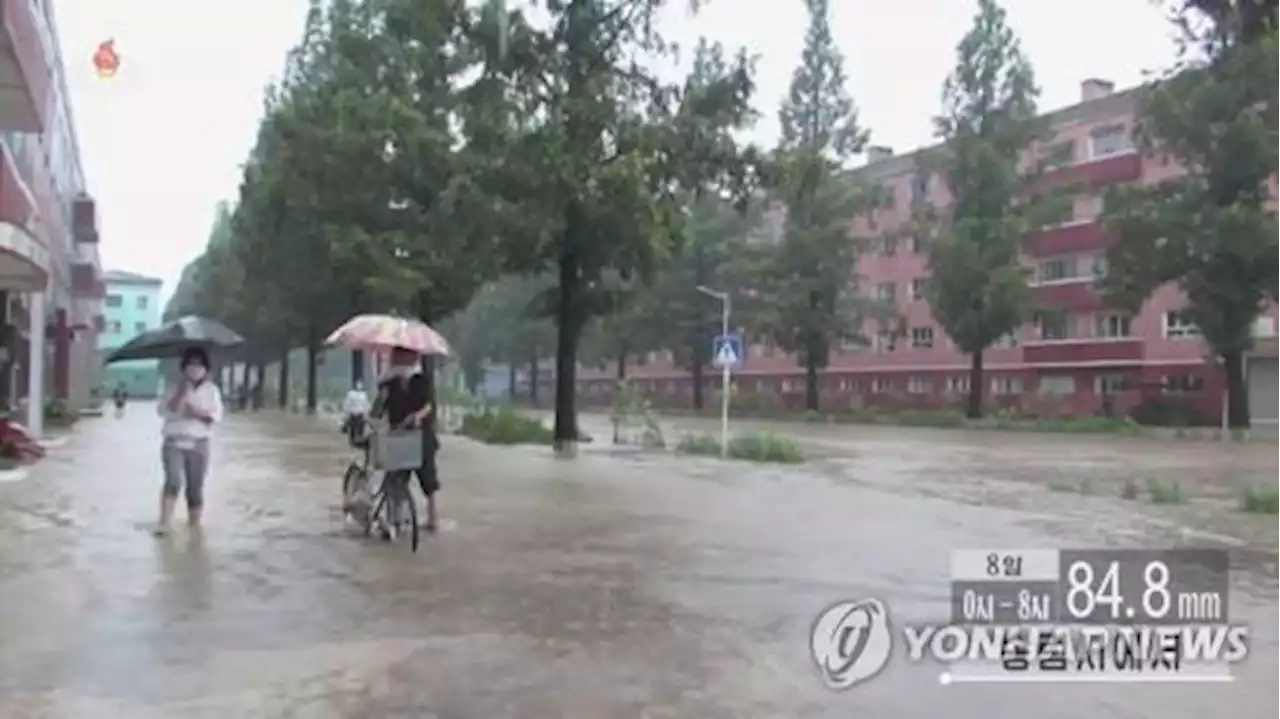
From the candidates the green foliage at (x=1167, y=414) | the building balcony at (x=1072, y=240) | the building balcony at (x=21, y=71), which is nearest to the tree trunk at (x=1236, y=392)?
the green foliage at (x=1167, y=414)

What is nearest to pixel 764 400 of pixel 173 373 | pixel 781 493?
pixel 781 493

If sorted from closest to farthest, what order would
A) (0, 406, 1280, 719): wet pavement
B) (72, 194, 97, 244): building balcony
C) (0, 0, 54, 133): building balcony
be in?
1. (0, 406, 1280, 719): wet pavement
2. (0, 0, 54, 133): building balcony
3. (72, 194, 97, 244): building balcony

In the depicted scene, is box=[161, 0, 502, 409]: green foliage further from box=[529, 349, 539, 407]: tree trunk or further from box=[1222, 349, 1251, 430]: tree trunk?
box=[529, 349, 539, 407]: tree trunk

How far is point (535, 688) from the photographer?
6.22 metres

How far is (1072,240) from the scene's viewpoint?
194 feet

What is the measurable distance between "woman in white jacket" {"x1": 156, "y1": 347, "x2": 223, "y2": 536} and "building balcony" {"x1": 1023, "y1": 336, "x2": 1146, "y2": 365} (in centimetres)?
5050

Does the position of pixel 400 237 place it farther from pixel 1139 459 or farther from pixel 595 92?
pixel 1139 459

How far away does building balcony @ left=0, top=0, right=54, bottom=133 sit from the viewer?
46.6 ft

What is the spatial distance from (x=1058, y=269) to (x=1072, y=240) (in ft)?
6.45

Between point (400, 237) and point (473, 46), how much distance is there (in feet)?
27.0

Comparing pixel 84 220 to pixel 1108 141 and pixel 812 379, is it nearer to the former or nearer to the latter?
pixel 812 379

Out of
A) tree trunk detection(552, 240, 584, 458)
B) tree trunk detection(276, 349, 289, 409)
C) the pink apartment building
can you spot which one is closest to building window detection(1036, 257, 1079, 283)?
the pink apartment building

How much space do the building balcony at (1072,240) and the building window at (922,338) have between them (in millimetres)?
9080

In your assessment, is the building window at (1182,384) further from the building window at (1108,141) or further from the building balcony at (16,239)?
the building balcony at (16,239)
